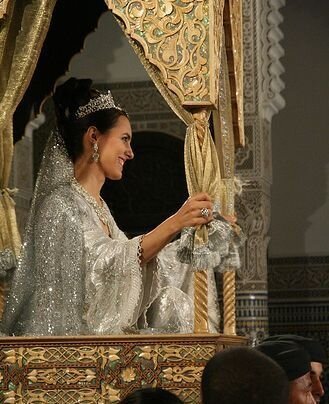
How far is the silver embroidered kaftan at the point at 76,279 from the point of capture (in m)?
4.63

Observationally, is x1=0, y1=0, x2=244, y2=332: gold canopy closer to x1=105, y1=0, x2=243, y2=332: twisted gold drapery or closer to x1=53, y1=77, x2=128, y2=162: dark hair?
x1=105, y1=0, x2=243, y2=332: twisted gold drapery

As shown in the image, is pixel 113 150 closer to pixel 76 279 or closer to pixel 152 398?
pixel 76 279

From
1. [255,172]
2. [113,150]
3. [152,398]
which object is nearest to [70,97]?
[113,150]

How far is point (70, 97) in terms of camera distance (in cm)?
505

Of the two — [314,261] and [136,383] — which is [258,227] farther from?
[136,383]

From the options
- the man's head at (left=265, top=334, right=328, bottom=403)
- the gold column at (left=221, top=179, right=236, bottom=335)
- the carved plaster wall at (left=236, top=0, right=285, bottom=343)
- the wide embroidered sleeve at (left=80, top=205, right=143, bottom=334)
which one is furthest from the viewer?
the carved plaster wall at (left=236, top=0, right=285, bottom=343)

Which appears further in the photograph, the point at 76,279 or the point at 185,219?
the point at 76,279

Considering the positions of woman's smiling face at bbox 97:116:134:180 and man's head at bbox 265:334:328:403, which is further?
woman's smiling face at bbox 97:116:134:180

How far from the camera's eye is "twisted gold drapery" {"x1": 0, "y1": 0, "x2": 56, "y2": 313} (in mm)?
4641

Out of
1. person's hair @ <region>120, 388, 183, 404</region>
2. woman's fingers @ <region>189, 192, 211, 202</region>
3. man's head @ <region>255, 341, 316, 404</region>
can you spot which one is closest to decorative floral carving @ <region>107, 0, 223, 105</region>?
woman's fingers @ <region>189, 192, 211, 202</region>

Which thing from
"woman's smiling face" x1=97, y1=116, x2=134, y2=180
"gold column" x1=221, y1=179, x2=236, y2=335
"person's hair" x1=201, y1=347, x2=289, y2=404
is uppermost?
"woman's smiling face" x1=97, y1=116, x2=134, y2=180

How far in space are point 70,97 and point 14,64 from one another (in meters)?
0.42

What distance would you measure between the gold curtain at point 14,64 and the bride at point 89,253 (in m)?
0.16

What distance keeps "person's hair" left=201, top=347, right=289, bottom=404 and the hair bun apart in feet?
8.57
